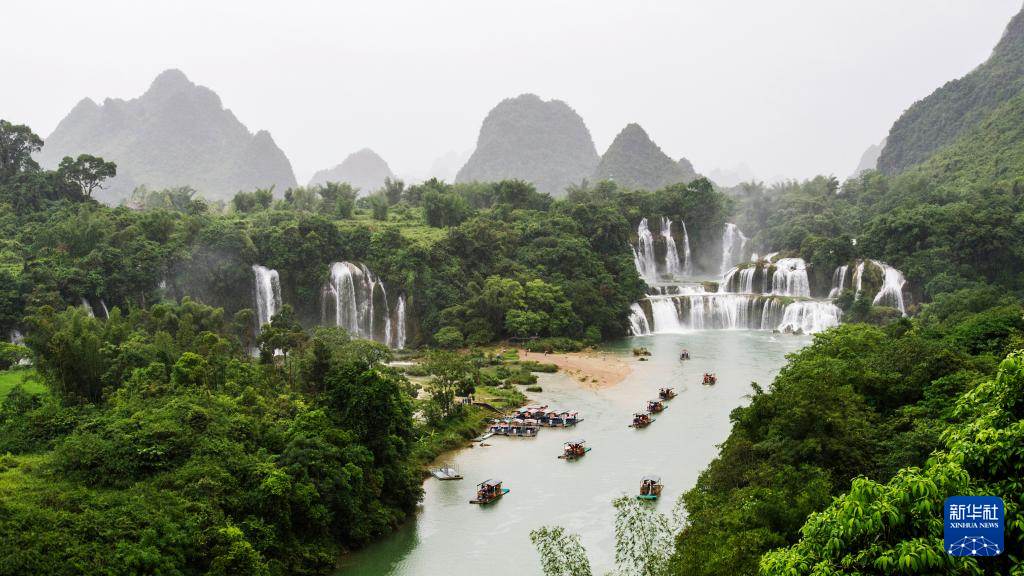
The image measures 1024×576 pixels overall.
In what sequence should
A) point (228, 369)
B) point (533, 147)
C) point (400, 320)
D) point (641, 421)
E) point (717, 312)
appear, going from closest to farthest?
point (228, 369) → point (641, 421) → point (400, 320) → point (717, 312) → point (533, 147)

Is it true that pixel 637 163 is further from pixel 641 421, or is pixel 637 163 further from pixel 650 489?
pixel 650 489

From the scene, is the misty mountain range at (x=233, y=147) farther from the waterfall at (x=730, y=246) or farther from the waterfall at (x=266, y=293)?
the waterfall at (x=266, y=293)

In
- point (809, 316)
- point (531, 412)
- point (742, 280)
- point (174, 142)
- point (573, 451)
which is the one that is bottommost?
point (573, 451)

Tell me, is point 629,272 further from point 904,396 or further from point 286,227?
point 904,396

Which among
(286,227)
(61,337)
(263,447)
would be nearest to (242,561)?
(263,447)

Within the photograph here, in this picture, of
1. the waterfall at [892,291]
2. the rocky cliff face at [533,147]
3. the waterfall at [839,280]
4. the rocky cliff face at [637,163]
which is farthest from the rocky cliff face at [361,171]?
the waterfall at [892,291]

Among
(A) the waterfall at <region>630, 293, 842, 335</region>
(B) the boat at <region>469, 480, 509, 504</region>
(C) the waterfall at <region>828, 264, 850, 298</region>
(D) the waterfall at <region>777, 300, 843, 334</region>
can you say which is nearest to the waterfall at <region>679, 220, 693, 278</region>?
(A) the waterfall at <region>630, 293, 842, 335</region>

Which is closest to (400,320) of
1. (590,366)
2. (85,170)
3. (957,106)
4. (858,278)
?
(590,366)
